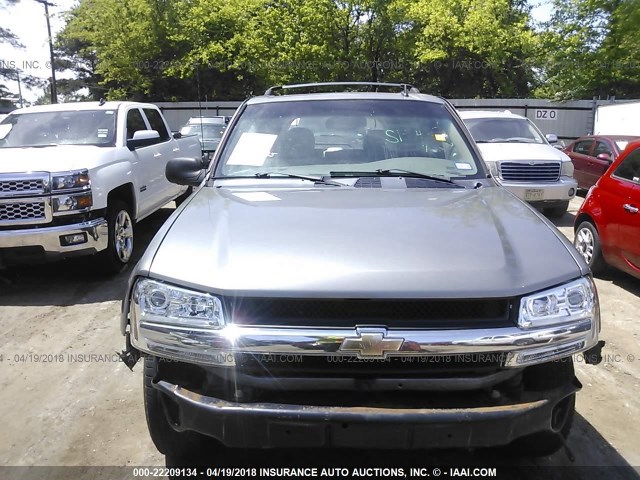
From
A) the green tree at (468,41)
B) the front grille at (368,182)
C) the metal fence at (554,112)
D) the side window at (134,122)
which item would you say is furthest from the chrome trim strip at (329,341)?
the green tree at (468,41)

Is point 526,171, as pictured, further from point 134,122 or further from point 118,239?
point 118,239

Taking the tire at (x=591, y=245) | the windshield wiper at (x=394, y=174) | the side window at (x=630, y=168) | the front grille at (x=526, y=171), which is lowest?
the tire at (x=591, y=245)

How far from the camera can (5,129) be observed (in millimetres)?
6758

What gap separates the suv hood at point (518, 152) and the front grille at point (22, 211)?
6437 mm

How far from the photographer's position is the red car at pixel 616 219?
5.36 m

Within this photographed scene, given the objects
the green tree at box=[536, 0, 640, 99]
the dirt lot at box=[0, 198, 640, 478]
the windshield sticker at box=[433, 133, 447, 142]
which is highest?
the green tree at box=[536, 0, 640, 99]

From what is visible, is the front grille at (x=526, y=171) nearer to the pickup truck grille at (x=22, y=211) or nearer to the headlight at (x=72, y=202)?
the headlight at (x=72, y=202)

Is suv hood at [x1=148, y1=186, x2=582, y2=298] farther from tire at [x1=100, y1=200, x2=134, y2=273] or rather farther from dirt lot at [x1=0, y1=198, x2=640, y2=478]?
tire at [x1=100, y1=200, x2=134, y2=273]

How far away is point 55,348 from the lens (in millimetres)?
4383

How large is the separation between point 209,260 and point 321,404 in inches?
29.1

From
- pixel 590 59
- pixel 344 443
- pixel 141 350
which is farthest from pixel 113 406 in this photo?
pixel 590 59

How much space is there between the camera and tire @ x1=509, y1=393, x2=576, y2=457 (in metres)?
2.33

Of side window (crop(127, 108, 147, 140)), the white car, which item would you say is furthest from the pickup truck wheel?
the white car

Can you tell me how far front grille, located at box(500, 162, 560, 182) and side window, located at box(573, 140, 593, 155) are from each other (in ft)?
12.6
